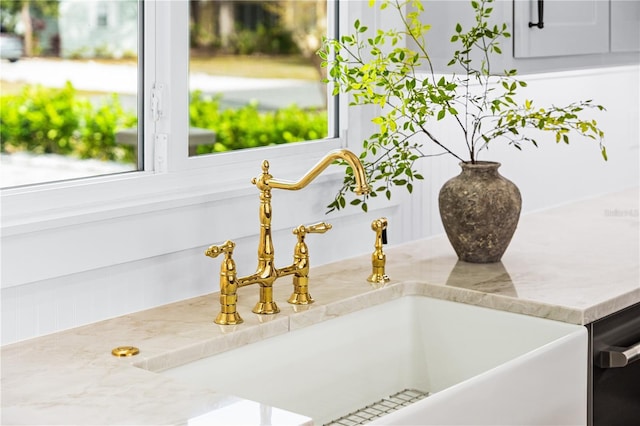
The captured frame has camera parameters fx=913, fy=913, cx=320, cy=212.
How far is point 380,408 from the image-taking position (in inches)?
72.6

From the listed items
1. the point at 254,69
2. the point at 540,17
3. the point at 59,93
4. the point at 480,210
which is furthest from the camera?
the point at 254,69

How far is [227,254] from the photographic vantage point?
1600 millimetres

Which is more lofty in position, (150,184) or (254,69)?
(254,69)

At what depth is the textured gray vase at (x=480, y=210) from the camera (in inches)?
77.9

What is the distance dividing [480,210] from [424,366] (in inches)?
14.0

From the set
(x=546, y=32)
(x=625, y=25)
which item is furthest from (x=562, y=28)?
(x=625, y=25)

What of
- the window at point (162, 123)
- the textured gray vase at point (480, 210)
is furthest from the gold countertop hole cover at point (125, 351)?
the textured gray vase at point (480, 210)

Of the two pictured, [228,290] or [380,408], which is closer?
[228,290]

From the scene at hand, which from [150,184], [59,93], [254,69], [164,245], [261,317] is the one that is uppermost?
[254,69]

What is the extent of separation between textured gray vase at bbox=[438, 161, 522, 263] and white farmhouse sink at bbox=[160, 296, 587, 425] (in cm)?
21

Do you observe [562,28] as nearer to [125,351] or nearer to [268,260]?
[268,260]

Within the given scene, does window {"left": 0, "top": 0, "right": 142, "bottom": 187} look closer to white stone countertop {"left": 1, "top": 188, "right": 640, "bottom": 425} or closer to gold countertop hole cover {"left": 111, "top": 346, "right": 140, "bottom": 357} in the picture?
white stone countertop {"left": 1, "top": 188, "right": 640, "bottom": 425}

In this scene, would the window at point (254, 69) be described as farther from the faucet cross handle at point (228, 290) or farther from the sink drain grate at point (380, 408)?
the faucet cross handle at point (228, 290)

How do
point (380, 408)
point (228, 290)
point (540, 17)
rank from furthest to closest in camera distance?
point (540, 17) → point (380, 408) → point (228, 290)
